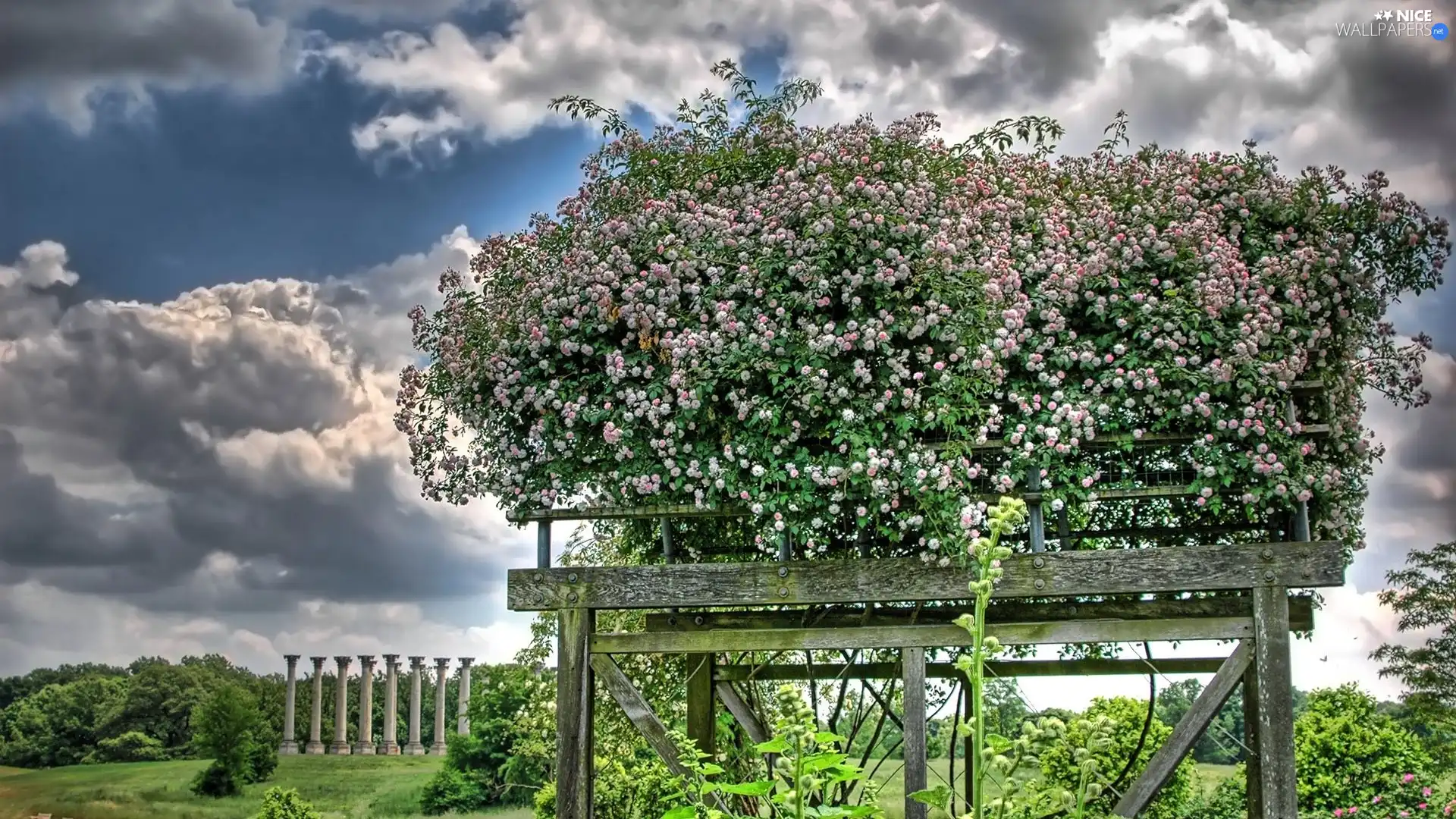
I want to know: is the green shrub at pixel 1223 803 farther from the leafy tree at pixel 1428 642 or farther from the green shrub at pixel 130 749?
the green shrub at pixel 130 749

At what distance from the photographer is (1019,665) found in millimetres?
8312

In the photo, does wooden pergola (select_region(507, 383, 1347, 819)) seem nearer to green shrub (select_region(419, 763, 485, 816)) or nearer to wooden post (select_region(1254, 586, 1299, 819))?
wooden post (select_region(1254, 586, 1299, 819))

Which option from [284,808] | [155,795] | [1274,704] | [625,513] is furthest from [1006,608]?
[155,795]

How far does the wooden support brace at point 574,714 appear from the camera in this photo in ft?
23.5

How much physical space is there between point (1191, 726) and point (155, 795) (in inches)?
1094

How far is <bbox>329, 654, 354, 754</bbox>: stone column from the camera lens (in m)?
41.2

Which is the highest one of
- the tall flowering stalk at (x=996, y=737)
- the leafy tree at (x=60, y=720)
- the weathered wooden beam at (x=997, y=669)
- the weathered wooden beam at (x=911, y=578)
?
the weathered wooden beam at (x=911, y=578)

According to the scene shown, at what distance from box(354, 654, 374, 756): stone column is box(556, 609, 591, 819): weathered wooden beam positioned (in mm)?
36349

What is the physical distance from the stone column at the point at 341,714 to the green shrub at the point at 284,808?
27684 millimetres

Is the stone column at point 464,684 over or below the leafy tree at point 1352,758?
below

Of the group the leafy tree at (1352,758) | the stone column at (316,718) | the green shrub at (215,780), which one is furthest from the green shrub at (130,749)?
the leafy tree at (1352,758)

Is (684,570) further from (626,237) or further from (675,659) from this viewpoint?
(675,659)

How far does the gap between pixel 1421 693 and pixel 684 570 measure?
53.6 ft

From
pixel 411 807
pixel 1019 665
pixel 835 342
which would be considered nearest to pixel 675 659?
pixel 1019 665
